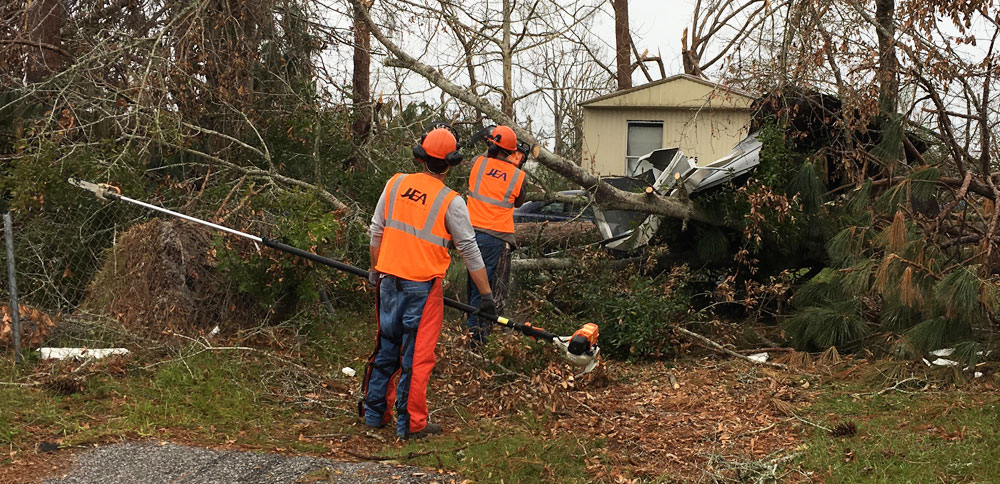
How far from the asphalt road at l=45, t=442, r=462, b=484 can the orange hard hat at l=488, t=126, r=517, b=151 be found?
122 inches

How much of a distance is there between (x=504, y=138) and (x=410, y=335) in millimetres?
2434

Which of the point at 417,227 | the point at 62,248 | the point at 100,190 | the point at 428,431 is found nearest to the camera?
the point at 417,227

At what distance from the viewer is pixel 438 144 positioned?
4.84 meters

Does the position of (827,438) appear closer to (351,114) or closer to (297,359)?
(297,359)

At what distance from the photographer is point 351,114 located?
9109 mm

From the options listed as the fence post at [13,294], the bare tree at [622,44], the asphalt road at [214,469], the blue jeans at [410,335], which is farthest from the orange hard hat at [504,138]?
the bare tree at [622,44]

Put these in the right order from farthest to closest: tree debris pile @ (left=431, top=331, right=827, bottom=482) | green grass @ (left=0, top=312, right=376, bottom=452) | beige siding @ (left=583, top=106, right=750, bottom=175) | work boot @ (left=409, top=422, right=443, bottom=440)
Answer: beige siding @ (left=583, top=106, right=750, bottom=175) → work boot @ (left=409, top=422, right=443, bottom=440) → green grass @ (left=0, top=312, right=376, bottom=452) → tree debris pile @ (left=431, top=331, right=827, bottom=482)

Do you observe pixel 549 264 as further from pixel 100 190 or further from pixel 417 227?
pixel 100 190

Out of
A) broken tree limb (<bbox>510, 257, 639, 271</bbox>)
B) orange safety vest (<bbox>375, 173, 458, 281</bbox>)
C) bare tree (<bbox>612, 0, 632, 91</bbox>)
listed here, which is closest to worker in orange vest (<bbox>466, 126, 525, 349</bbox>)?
broken tree limb (<bbox>510, 257, 639, 271</bbox>)

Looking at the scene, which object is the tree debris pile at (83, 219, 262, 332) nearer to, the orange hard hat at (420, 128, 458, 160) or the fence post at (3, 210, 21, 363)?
the fence post at (3, 210, 21, 363)

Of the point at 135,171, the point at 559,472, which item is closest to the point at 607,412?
the point at 559,472

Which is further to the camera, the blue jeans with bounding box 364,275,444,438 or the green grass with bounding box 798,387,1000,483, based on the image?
the blue jeans with bounding box 364,275,444,438

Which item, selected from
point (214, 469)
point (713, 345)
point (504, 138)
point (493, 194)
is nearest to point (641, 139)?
point (713, 345)

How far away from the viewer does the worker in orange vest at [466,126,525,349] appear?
6734 millimetres
